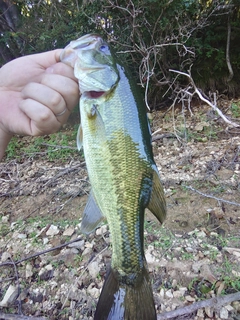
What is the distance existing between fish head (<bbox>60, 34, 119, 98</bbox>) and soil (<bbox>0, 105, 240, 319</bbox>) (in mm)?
1882

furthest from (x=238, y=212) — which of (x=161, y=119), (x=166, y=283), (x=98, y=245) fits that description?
(x=161, y=119)

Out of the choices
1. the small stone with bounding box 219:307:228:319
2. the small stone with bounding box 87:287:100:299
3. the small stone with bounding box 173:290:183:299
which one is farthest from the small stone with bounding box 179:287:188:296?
the small stone with bounding box 87:287:100:299

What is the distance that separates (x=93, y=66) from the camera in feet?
4.88

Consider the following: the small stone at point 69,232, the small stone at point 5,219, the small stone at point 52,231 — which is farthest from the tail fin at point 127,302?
the small stone at point 5,219

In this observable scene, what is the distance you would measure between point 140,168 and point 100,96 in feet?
1.39

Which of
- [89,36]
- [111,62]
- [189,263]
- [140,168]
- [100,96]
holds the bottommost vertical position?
[189,263]

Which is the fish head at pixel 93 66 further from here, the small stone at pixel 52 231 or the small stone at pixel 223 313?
the small stone at pixel 52 231

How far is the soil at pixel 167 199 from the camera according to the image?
8.77 feet

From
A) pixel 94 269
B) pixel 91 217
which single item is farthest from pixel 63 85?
pixel 94 269

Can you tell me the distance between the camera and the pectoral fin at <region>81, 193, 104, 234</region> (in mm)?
1500

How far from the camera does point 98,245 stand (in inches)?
121

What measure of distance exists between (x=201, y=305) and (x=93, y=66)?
195 centimetres

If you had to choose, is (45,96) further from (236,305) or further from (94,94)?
(236,305)

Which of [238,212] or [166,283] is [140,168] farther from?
[238,212]
